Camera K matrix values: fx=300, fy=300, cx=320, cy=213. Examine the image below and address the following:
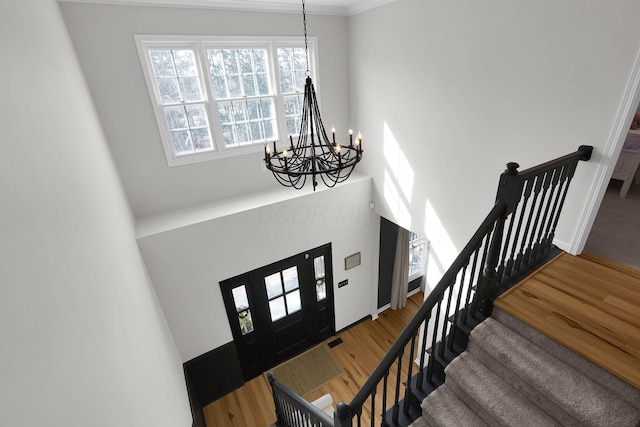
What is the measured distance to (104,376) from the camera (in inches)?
62.2

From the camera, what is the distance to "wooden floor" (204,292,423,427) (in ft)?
14.2

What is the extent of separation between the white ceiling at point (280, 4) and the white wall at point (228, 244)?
2.39 metres

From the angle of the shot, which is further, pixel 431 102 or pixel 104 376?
pixel 431 102

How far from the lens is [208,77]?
12.5 feet

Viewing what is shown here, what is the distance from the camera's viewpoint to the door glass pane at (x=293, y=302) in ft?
16.3

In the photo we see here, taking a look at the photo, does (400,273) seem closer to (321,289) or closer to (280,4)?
(321,289)

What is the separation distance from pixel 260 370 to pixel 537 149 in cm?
493

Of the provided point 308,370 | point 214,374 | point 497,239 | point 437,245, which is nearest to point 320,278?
point 308,370

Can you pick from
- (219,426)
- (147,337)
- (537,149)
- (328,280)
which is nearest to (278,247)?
(328,280)

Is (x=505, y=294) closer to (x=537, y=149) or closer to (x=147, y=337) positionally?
(x=537, y=149)

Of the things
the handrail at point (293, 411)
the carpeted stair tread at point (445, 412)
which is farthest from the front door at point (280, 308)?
the carpeted stair tread at point (445, 412)

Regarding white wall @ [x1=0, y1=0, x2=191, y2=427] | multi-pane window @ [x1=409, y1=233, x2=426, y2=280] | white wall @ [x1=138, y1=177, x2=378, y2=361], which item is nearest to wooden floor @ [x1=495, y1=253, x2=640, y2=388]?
white wall @ [x1=0, y1=0, x2=191, y2=427]

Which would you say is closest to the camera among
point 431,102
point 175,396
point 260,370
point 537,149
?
point 537,149

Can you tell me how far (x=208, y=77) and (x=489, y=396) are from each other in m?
4.26
